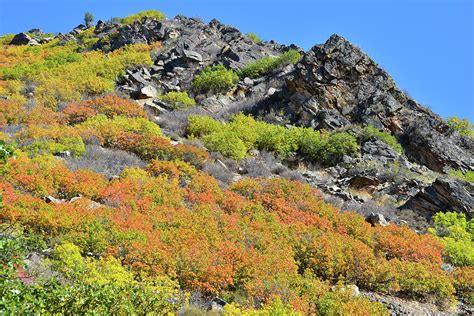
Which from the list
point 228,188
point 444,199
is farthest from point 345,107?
point 228,188

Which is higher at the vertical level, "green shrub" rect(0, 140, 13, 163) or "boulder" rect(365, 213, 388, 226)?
"boulder" rect(365, 213, 388, 226)

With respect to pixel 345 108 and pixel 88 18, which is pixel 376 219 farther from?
pixel 88 18

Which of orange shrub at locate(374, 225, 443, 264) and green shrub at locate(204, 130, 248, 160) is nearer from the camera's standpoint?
orange shrub at locate(374, 225, 443, 264)

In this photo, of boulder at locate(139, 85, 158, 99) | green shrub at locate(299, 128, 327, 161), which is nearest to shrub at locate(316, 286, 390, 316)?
green shrub at locate(299, 128, 327, 161)

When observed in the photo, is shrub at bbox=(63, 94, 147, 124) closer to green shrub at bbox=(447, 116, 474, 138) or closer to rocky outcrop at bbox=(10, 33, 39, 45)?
green shrub at bbox=(447, 116, 474, 138)

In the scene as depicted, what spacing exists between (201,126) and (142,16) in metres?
26.3

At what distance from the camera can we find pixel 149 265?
10.1 meters

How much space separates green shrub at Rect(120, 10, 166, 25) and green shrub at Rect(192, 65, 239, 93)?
16.2 m

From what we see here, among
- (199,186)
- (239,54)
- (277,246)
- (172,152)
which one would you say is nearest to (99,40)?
(239,54)

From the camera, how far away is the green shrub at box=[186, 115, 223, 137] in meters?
23.2

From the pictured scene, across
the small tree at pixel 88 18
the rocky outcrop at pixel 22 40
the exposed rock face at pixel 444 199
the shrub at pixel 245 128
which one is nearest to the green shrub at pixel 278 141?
the shrub at pixel 245 128

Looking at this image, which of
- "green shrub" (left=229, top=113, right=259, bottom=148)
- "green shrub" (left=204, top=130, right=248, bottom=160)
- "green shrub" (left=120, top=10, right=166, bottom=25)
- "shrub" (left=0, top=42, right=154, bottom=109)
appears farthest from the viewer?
"green shrub" (left=120, top=10, right=166, bottom=25)

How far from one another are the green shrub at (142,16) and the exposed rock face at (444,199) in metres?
32.9

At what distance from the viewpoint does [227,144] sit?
2095 cm
